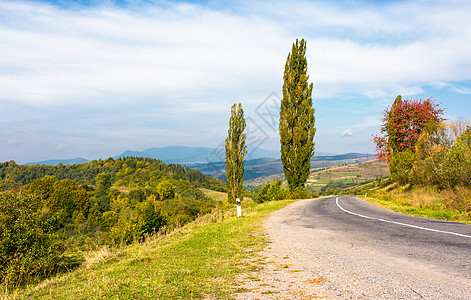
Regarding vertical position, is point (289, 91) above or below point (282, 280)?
above

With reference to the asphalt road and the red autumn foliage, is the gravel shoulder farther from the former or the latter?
the red autumn foliage

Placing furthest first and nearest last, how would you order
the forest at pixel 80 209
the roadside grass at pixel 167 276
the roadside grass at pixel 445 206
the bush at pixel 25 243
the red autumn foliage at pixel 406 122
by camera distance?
the red autumn foliage at pixel 406 122, the roadside grass at pixel 445 206, the forest at pixel 80 209, the bush at pixel 25 243, the roadside grass at pixel 167 276

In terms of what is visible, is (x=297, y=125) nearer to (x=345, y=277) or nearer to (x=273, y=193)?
(x=273, y=193)

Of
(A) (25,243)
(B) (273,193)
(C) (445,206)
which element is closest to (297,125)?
(B) (273,193)

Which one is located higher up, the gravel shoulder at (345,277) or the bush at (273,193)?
the gravel shoulder at (345,277)

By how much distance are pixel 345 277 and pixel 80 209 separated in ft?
339

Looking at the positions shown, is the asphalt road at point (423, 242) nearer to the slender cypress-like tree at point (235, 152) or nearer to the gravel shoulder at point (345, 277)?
the gravel shoulder at point (345, 277)

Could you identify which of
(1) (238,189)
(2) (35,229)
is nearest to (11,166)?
(1) (238,189)

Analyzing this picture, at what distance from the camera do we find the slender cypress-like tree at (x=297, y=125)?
113 feet

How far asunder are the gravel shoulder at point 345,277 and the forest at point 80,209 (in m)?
6.15

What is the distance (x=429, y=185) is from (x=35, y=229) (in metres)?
23.5

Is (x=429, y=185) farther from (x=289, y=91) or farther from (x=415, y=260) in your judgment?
(x=289, y=91)

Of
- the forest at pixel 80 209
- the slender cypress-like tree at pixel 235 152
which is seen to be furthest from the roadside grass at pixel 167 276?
the slender cypress-like tree at pixel 235 152

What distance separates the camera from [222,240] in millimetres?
9445
